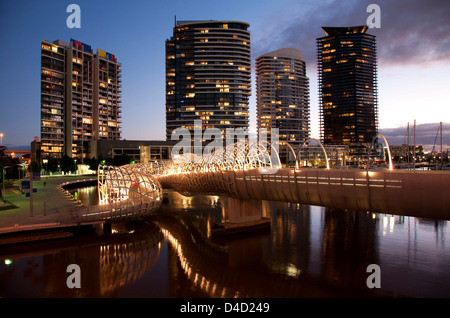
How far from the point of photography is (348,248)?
2811 cm

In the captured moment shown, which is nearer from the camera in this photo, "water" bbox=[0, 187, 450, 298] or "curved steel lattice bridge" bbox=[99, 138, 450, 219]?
"curved steel lattice bridge" bbox=[99, 138, 450, 219]

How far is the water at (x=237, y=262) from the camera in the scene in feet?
65.0

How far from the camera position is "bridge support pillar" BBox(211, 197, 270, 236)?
32781 millimetres

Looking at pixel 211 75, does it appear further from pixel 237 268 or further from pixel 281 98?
pixel 237 268

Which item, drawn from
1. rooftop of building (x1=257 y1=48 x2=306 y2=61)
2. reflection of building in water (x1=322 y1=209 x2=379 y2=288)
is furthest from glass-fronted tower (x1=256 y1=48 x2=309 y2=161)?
reflection of building in water (x1=322 y1=209 x2=379 y2=288)

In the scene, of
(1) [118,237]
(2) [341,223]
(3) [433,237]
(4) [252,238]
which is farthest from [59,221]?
(3) [433,237]

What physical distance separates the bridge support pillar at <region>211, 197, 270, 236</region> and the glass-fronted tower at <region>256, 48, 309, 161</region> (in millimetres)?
148736

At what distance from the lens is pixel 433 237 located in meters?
32.9

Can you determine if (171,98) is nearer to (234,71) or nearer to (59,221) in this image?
(234,71)

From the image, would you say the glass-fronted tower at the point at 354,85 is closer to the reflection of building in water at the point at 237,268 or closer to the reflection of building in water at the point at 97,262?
the reflection of building in water at the point at 237,268

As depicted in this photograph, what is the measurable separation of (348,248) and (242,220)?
10.8 metres

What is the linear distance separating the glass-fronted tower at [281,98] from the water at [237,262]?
148 m

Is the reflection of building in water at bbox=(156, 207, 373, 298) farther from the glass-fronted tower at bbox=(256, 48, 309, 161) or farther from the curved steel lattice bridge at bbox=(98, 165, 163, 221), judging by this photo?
the glass-fronted tower at bbox=(256, 48, 309, 161)
